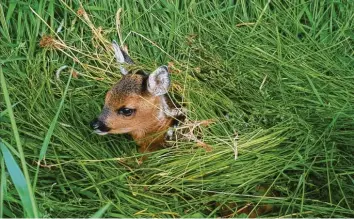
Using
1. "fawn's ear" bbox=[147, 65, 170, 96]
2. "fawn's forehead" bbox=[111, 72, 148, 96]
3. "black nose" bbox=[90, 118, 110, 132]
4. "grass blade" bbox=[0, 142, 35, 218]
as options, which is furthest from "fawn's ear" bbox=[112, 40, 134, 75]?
"grass blade" bbox=[0, 142, 35, 218]

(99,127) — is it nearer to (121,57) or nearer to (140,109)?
(140,109)

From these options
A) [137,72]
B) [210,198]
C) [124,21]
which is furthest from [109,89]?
[210,198]

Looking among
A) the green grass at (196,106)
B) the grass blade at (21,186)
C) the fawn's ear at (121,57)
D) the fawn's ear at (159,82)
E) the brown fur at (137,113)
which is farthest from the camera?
the fawn's ear at (121,57)

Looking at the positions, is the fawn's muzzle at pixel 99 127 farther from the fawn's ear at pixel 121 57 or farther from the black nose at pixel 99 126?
the fawn's ear at pixel 121 57

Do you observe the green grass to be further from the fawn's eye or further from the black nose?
the fawn's eye

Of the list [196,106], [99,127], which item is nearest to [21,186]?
[99,127]

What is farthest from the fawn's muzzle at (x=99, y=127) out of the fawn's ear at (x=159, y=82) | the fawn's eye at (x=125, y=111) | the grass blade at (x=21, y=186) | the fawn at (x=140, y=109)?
the grass blade at (x=21, y=186)

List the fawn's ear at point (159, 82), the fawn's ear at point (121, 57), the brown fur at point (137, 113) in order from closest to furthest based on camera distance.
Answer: the fawn's ear at point (159, 82) → the brown fur at point (137, 113) → the fawn's ear at point (121, 57)

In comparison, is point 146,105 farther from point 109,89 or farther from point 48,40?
point 48,40
